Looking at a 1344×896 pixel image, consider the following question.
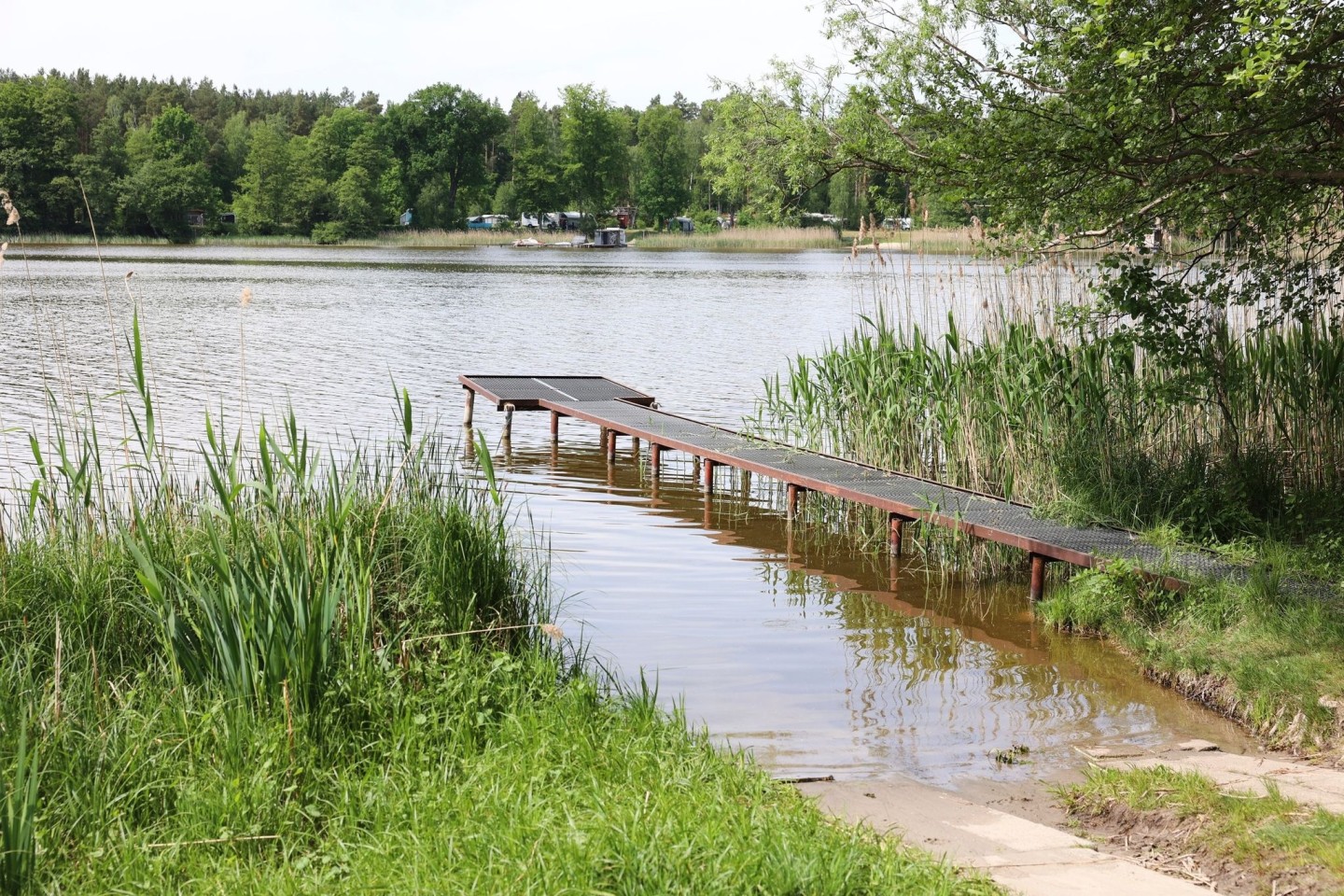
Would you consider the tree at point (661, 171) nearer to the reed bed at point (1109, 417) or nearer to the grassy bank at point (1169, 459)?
the grassy bank at point (1169, 459)

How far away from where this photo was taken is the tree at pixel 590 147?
309ft

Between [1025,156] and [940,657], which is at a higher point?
[1025,156]

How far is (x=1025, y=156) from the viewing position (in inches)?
281

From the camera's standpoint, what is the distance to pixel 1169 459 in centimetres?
843

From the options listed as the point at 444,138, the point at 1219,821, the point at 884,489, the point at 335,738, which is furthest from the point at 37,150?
the point at 1219,821

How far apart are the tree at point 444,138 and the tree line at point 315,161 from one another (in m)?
0.10

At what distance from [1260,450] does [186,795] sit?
6924 mm

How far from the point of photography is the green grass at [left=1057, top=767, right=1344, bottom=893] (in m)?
3.71

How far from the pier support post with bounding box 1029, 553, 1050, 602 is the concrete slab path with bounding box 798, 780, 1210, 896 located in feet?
10.6

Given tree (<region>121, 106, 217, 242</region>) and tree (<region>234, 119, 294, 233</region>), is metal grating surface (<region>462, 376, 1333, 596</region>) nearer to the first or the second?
tree (<region>121, 106, 217, 242</region>)

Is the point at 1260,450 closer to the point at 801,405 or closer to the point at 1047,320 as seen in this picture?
the point at 1047,320

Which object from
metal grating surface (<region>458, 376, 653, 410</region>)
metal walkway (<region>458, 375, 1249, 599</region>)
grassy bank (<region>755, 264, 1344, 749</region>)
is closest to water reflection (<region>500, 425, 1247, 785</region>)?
grassy bank (<region>755, 264, 1344, 749</region>)

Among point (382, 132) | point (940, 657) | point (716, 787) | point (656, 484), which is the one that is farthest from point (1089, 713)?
point (382, 132)

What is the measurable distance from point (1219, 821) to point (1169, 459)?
4745mm
